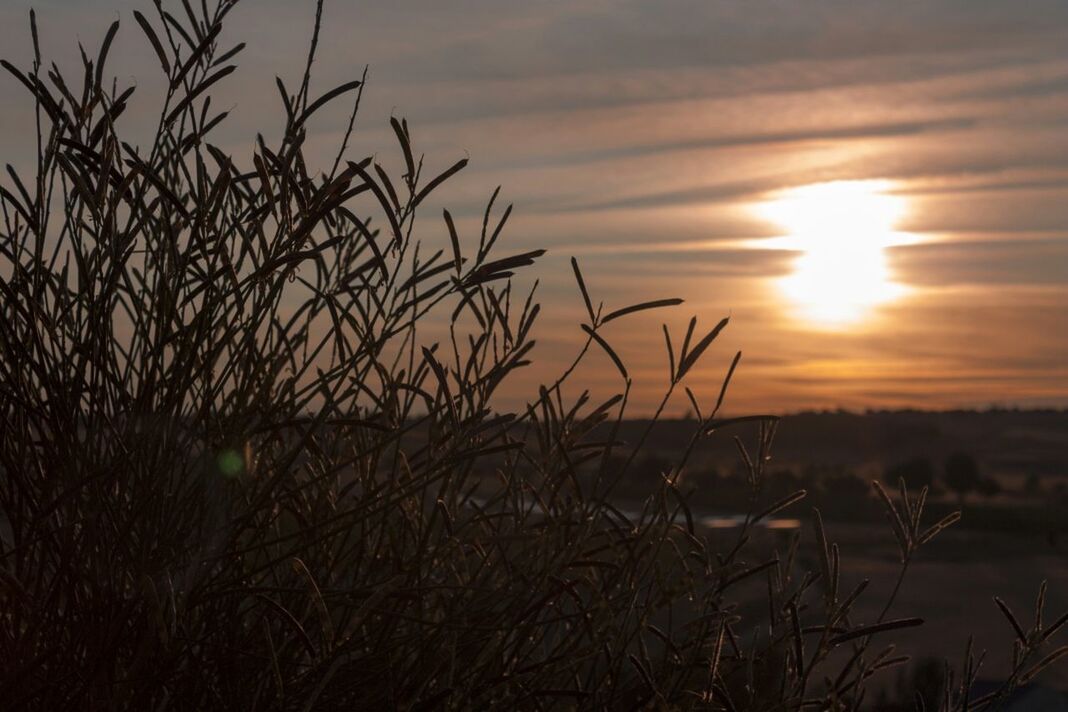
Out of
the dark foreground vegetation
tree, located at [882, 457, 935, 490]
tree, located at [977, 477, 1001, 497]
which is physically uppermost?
the dark foreground vegetation

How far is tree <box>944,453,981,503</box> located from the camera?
2033 centimetres

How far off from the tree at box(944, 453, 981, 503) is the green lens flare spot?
794 inches

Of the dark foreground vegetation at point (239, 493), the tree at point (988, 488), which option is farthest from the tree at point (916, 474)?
the dark foreground vegetation at point (239, 493)

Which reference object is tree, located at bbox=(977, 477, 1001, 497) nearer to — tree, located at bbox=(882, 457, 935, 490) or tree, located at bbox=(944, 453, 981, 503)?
tree, located at bbox=(944, 453, 981, 503)

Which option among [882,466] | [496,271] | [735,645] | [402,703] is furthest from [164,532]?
[882,466]

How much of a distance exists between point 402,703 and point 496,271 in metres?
0.57

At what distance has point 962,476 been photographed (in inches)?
800

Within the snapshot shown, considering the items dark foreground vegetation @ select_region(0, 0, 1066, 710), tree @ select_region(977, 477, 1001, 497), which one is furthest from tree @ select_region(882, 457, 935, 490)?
dark foreground vegetation @ select_region(0, 0, 1066, 710)

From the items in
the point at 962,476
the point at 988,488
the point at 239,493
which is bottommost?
the point at 988,488

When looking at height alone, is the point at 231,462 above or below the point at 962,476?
above

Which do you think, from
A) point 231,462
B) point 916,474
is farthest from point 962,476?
point 231,462

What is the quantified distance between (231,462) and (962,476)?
66.5ft

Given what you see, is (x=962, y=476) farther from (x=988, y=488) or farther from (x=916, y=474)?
(x=916, y=474)

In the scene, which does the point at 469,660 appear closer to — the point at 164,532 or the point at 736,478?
the point at 164,532
